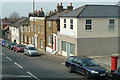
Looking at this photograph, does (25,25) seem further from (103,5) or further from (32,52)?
(103,5)

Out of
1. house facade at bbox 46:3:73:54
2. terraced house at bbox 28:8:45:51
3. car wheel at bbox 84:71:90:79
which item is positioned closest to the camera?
car wheel at bbox 84:71:90:79

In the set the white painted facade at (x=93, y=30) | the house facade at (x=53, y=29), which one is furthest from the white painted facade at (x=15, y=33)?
the white painted facade at (x=93, y=30)

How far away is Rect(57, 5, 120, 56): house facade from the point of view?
3116 centimetres

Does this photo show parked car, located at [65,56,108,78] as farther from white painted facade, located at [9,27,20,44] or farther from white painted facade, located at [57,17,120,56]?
white painted facade, located at [9,27,20,44]

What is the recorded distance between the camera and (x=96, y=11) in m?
33.0

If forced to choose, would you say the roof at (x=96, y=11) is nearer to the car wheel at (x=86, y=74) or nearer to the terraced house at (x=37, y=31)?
the terraced house at (x=37, y=31)

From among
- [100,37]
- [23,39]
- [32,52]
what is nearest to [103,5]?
[100,37]

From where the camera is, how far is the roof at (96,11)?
103 feet

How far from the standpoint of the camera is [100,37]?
106 feet

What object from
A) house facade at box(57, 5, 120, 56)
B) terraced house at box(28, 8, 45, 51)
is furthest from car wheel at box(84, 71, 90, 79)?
Result: terraced house at box(28, 8, 45, 51)

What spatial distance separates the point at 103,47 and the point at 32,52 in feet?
36.7

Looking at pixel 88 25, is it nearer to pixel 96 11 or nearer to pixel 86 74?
pixel 96 11

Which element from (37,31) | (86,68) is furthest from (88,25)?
(37,31)

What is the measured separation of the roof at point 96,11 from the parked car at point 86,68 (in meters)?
11.3
